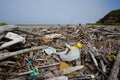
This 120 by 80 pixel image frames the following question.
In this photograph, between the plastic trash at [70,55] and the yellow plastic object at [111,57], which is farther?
the yellow plastic object at [111,57]

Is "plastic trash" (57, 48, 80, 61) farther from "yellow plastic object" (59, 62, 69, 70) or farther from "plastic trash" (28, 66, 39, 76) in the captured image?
"plastic trash" (28, 66, 39, 76)

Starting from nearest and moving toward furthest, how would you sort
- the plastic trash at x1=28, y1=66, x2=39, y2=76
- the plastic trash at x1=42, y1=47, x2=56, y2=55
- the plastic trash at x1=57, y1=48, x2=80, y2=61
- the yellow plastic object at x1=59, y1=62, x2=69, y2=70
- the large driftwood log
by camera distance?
the plastic trash at x1=28, y1=66, x2=39, y2=76 < the large driftwood log < the yellow plastic object at x1=59, y1=62, x2=69, y2=70 < the plastic trash at x1=57, y1=48, x2=80, y2=61 < the plastic trash at x1=42, y1=47, x2=56, y2=55

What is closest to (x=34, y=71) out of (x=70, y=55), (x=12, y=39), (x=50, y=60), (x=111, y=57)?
(x=50, y=60)

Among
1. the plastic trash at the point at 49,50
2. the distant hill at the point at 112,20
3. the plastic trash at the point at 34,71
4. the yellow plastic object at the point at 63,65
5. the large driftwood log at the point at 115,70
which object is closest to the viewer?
the plastic trash at the point at 34,71

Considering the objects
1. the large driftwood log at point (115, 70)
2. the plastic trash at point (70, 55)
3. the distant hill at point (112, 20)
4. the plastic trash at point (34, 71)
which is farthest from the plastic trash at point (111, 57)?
the distant hill at point (112, 20)

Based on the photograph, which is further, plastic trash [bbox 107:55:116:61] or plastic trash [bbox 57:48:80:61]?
plastic trash [bbox 107:55:116:61]

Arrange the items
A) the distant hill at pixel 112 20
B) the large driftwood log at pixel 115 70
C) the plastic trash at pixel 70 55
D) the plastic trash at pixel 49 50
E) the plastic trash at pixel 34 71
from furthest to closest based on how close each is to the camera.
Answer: the distant hill at pixel 112 20, the plastic trash at pixel 49 50, the plastic trash at pixel 70 55, the large driftwood log at pixel 115 70, the plastic trash at pixel 34 71

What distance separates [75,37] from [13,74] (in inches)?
209

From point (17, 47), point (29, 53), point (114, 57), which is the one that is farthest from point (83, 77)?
point (17, 47)

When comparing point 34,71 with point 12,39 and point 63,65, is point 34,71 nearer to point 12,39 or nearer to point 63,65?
point 63,65

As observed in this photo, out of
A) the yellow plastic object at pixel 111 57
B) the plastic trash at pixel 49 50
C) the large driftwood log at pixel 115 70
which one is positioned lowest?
the large driftwood log at pixel 115 70

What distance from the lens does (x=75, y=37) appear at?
35.4ft

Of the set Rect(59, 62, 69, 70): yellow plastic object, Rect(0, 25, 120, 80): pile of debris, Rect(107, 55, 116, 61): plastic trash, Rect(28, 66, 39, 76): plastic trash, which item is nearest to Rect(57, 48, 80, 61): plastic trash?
Rect(0, 25, 120, 80): pile of debris

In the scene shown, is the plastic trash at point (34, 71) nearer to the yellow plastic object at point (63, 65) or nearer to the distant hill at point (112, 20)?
the yellow plastic object at point (63, 65)
